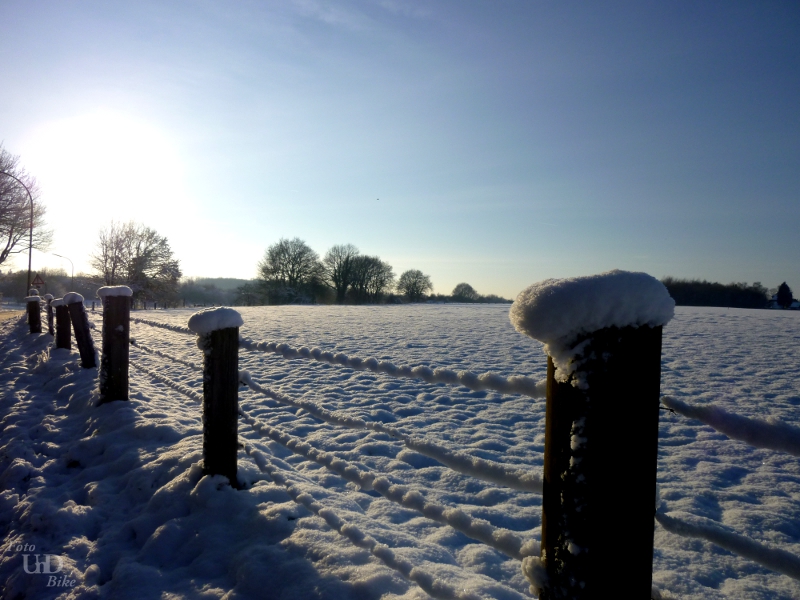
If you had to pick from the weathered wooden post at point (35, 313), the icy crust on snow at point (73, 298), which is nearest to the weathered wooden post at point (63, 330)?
the icy crust on snow at point (73, 298)

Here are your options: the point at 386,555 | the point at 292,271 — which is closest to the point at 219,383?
the point at 386,555

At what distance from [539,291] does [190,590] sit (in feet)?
6.57

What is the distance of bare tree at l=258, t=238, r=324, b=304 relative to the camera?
59094 millimetres

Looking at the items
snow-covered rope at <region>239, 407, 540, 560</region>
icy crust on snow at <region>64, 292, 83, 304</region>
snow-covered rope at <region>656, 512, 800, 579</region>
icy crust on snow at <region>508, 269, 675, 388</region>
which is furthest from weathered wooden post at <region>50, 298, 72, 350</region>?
snow-covered rope at <region>656, 512, 800, 579</region>

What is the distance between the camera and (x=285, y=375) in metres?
8.69

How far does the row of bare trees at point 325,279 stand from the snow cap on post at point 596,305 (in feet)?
191

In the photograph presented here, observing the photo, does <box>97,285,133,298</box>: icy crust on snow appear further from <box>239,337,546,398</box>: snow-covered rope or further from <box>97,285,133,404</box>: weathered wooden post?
<box>239,337,546,398</box>: snow-covered rope

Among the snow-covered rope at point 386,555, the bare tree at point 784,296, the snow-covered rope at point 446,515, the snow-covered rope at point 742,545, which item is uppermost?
the bare tree at point 784,296

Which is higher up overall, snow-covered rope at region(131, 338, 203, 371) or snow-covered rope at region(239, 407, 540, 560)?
snow-covered rope at region(131, 338, 203, 371)

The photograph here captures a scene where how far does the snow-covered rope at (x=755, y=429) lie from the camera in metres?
0.99

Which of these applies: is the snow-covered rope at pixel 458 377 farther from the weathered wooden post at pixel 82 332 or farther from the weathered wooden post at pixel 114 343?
the weathered wooden post at pixel 82 332

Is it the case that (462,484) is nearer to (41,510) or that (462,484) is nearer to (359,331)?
(41,510)

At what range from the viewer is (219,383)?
8.30 ft

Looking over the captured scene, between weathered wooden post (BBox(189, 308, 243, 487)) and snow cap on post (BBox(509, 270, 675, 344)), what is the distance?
1.91 metres
